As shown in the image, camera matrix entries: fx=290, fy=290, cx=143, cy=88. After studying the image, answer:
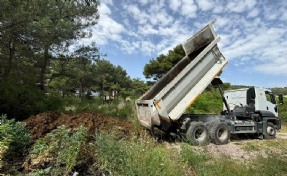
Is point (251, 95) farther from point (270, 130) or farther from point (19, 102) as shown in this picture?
point (19, 102)

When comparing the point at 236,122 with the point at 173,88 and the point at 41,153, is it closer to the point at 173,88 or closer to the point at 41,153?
the point at 173,88

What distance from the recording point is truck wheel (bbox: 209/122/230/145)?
9.92 metres

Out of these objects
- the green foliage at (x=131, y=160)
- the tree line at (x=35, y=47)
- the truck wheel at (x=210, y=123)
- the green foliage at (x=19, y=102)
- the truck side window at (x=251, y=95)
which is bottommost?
the green foliage at (x=131, y=160)

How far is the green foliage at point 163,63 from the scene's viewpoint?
33.5 meters

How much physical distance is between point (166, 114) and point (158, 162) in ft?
13.1

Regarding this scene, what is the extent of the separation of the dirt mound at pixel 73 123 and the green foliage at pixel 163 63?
85.2 ft

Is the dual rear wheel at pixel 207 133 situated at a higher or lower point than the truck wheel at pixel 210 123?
lower

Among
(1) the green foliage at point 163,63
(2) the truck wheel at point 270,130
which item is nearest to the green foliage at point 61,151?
(2) the truck wheel at point 270,130

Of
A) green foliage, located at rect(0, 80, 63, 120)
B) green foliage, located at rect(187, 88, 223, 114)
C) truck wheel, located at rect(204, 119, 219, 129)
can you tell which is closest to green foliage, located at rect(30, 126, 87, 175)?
truck wheel, located at rect(204, 119, 219, 129)

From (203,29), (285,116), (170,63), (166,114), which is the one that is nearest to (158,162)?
(166,114)

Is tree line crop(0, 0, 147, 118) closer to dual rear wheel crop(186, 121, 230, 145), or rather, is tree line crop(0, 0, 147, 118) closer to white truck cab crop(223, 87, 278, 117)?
dual rear wheel crop(186, 121, 230, 145)

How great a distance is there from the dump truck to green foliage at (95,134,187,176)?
369cm

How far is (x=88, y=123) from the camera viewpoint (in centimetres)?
722

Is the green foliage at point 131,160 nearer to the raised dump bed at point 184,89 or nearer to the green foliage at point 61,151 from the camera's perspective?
the green foliage at point 61,151
